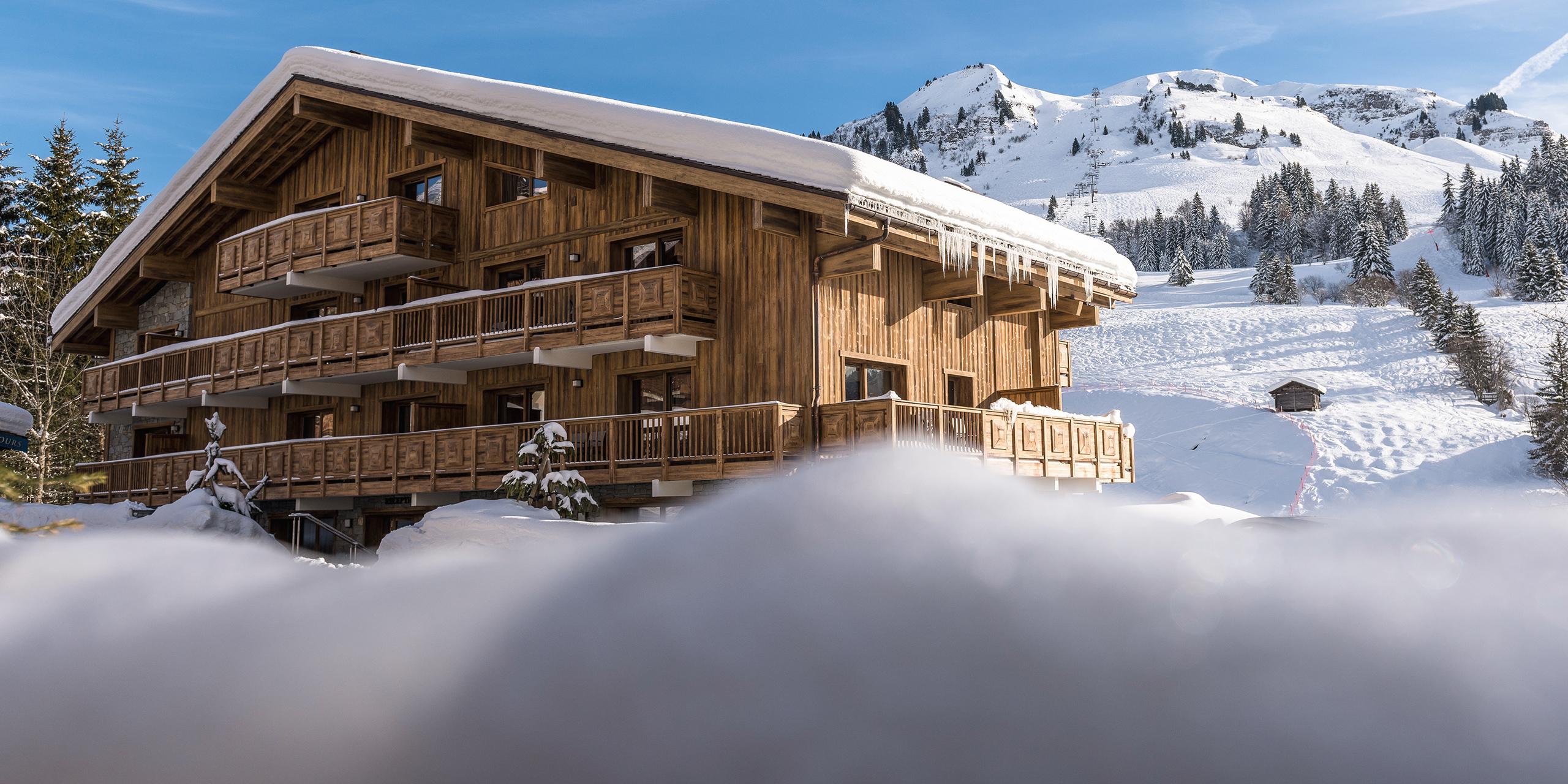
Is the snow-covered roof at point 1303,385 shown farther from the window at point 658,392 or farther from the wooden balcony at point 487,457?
the wooden balcony at point 487,457

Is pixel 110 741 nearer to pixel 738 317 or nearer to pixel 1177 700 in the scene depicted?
pixel 1177 700

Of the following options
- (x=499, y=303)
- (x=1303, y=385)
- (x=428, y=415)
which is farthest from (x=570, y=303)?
(x=1303, y=385)

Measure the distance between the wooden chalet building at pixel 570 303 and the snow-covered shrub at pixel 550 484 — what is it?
149 cm

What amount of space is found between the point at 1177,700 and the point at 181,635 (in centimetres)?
162

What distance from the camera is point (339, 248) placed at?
21.4 m

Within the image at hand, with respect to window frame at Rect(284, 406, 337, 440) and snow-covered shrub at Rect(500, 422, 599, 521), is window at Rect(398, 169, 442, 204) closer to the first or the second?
window frame at Rect(284, 406, 337, 440)

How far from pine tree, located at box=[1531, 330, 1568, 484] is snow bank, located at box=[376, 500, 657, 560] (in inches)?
1409

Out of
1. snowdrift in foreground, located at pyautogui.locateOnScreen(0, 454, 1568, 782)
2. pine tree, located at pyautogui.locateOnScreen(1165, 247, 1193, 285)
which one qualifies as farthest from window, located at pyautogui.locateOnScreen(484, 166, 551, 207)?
pine tree, located at pyautogui.locateOnScreen(1165, 247, 1193, 285)

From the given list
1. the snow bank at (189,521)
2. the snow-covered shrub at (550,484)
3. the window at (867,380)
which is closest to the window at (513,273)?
the snow-covered shrub at (550,484)

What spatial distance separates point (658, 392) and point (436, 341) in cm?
407

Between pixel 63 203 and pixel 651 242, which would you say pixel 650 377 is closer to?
pixel 651 242

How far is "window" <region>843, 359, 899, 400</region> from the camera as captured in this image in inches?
699

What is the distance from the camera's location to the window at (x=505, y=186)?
20.7 m

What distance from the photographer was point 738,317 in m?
17.6
